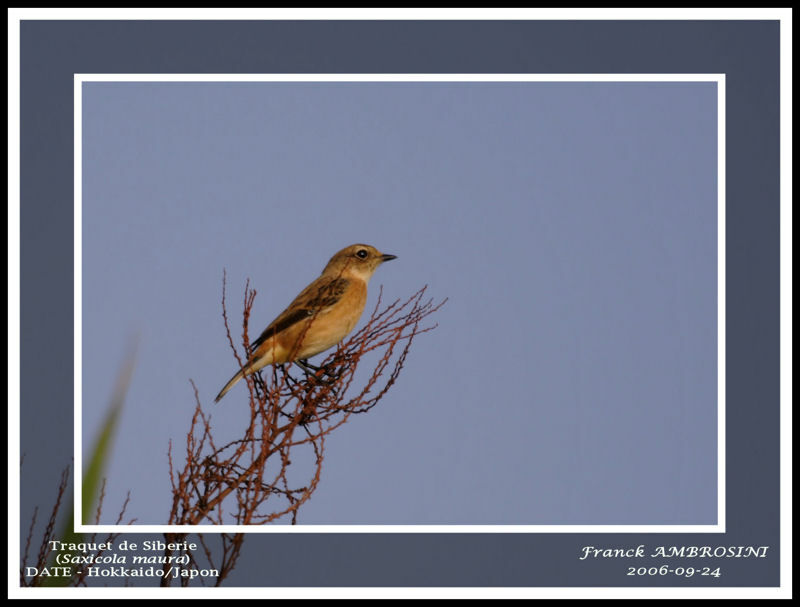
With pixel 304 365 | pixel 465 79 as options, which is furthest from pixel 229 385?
pixel 465 79

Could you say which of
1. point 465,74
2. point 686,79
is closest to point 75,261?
point 465,74

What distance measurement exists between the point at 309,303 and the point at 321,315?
0.19 meters

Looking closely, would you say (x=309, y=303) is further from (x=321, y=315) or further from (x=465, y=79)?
(x=465, y=79)

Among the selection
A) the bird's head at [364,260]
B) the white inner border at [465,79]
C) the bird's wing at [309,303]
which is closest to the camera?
the white inner border at [465,79]

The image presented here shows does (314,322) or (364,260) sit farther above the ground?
(364,260)

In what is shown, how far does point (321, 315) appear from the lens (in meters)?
8.34

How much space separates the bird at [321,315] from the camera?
26.6 ft

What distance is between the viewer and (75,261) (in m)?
7.77

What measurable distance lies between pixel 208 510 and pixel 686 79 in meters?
5.71

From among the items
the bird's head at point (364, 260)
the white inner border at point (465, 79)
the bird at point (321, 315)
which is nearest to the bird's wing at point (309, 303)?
the bird at point (321, 315)

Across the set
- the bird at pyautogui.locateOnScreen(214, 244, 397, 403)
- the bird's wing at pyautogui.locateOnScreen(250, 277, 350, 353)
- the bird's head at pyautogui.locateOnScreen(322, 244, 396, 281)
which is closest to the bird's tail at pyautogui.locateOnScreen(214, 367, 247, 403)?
the bird at pyautogui.locateOnScreen(214, 244, 397, 403)

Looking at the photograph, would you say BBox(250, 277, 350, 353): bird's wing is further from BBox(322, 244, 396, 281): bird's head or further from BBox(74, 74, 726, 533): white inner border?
BBox(74, 74, 726, 533): white inner border

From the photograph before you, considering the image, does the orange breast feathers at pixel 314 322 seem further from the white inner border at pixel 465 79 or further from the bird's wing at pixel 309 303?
the white inner border at pixel 465 79

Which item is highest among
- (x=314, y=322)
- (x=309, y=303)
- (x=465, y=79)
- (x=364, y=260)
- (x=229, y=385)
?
(x=465, y=79)
